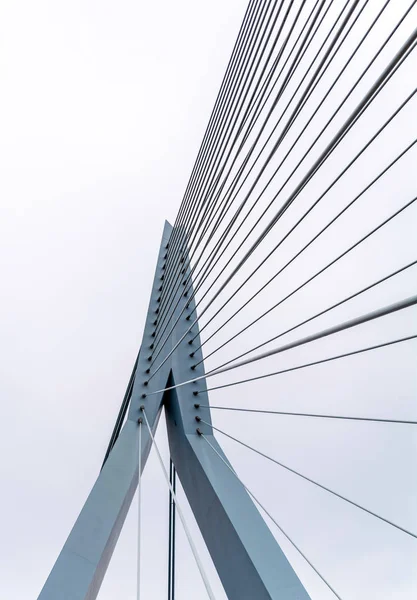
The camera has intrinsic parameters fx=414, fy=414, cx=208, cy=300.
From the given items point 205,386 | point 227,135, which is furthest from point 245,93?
point 205,386

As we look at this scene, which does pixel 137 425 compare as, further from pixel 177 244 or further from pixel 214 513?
pixel 177 244

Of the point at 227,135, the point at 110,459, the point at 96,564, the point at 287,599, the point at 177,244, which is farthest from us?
the point at 177,244

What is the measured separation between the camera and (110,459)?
6.53 ft

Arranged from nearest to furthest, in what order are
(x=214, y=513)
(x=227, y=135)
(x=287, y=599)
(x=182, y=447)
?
(x=287, y=599) → (x=214, y=513) → (x=182, y=447) → (x=227, y=135)

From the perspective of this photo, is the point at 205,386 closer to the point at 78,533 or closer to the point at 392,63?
the point at 78,533

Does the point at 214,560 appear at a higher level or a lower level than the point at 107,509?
lower

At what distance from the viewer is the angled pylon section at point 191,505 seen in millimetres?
1378

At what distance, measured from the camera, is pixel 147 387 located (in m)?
2.48

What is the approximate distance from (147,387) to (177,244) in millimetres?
1098

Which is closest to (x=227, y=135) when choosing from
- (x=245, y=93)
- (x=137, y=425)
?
(x=245, y=93)

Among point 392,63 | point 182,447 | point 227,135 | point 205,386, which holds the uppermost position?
point 227,135

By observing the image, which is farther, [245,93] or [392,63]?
[245,93]

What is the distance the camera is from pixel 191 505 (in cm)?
192

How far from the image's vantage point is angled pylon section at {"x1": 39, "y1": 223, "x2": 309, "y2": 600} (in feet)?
4.52
